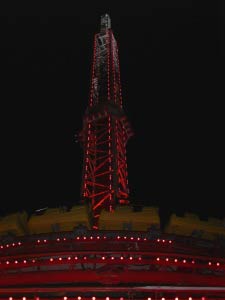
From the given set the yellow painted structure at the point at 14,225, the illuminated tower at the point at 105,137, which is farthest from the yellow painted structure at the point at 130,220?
the yellow painted structure at the point at 14,225

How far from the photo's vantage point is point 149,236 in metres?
16.3

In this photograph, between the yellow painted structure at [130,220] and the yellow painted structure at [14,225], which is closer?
the yellow painted structure at [130,220]

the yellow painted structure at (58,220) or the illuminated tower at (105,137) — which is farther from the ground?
the illuminated tower at (105,137)

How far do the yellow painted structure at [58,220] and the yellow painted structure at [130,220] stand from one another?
76 cm

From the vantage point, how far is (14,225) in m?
17.3

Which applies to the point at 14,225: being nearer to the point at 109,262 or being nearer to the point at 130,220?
the point at 109,262

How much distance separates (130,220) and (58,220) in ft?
9.15

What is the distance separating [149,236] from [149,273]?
177 centimetres

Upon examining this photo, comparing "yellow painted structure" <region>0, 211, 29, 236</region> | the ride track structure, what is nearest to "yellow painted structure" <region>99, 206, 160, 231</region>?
the ride track structure

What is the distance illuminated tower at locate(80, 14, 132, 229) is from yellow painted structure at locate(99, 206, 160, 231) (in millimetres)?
1774

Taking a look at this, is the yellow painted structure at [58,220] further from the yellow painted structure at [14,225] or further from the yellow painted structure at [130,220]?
the yellow painted structure at [130,220]

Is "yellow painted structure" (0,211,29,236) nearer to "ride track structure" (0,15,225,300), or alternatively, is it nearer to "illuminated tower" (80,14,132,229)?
"ride track structure" (0,15,225,300)

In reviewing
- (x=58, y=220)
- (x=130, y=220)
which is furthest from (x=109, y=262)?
(x=58, y=220)

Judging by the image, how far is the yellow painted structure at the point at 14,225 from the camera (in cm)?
1734
